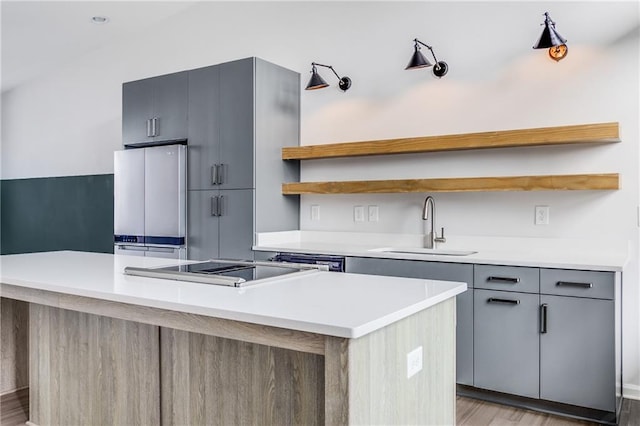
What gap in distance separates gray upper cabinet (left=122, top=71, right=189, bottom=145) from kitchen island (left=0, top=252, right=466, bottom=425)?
82.4 inches

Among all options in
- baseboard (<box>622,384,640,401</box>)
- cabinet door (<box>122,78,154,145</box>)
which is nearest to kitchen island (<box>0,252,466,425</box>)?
baseboard (<box>622,384,640,401</box>)

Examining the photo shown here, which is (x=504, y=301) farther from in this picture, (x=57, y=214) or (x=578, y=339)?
(x=57, y=214)

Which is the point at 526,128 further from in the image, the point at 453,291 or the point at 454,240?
the point at 453,291

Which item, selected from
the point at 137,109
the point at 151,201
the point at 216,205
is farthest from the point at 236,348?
the point at 137,109

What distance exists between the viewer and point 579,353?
2787 millimetres

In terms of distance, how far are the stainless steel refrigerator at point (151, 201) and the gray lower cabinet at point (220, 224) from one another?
10 centimetres

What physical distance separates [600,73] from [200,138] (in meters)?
2.95

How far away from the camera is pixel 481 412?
301 centimetres

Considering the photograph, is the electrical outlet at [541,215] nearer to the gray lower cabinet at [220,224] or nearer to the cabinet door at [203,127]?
the gray lower cabinet at [220,224]

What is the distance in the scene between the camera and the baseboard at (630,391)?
3.21 m

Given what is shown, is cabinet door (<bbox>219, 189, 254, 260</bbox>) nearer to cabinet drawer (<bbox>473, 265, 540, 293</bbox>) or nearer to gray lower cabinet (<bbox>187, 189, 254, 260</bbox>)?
gray lower cabinet (<bbox>187, 189, 254, 260</bbox>)

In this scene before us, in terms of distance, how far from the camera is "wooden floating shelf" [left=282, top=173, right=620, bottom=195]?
3.15 metres

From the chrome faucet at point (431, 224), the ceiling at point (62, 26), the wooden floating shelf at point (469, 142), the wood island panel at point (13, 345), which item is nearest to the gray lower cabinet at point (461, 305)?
the chrome faucet at point (431, 224)

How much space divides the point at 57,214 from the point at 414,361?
19.2 ft
